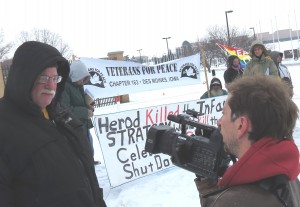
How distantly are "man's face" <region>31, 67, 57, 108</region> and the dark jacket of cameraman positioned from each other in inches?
45.0

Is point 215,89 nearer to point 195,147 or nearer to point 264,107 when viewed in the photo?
point 195,147

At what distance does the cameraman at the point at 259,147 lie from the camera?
3.70 feet

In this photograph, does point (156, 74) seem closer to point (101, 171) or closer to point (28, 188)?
point (101, 171)

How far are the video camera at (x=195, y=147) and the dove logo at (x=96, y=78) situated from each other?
3.68 m

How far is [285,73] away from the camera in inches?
277

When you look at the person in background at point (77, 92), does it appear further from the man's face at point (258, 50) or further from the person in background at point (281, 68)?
the person in background at point (281, 68)

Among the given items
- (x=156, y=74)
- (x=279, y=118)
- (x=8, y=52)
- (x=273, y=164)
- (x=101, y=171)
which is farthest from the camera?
(x=8, y=52)

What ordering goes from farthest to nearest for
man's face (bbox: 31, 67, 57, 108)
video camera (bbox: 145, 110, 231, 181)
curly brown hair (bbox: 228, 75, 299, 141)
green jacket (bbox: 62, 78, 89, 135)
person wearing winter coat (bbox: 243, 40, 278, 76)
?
Answer: 1. person wearing winter coat (bbox: 243, 40, 278, 76)
2. green jacket (bbox: 62, 78, 89, 135)
3. man's face (bbox: 31, 67, 57, 108)
4. video camera (bbox: 145, 110, 231, 181)
5. curly brown hair (bbox: 228, 75, 299, 141)

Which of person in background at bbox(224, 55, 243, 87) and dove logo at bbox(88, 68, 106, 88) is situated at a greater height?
dove logo at bbox(88, 68, 106, 88)

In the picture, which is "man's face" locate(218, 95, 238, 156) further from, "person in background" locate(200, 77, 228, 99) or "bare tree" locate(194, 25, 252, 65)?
"bare tree" locate(194, 25, 252, 65)

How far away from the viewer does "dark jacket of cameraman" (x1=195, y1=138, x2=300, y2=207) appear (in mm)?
1116

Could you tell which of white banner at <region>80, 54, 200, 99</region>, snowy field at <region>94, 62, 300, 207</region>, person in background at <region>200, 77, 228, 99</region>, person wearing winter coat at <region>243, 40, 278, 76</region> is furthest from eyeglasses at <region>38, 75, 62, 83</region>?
person in background at <region>200, 77, 228, 99</region>

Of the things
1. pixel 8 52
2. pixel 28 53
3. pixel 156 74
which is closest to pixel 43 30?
pixel 8 52

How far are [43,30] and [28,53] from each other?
45.2m
